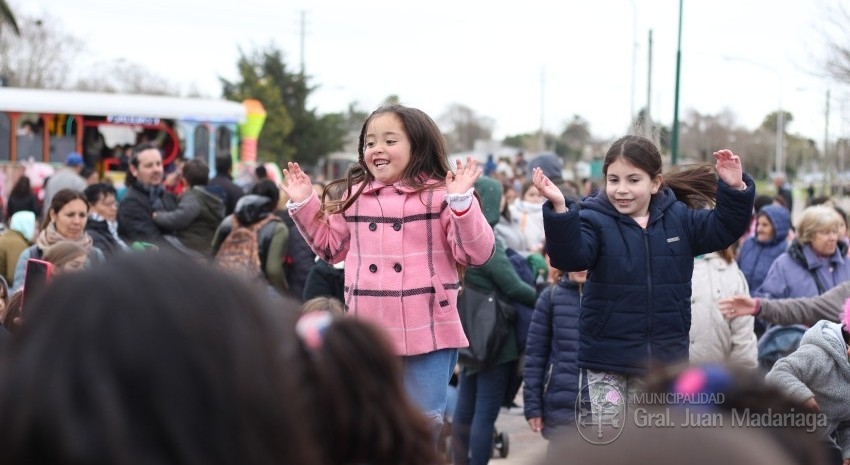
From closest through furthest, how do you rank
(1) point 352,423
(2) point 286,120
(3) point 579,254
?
1. (1) point 352,423
2. (3) point 579,254
3. (2) point 286,120

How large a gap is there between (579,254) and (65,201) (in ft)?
13.3

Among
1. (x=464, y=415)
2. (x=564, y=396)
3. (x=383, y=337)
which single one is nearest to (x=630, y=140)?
(x=564, y=396)

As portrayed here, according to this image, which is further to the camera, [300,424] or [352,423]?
[352,423]

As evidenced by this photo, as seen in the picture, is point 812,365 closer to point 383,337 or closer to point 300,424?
point 383,337

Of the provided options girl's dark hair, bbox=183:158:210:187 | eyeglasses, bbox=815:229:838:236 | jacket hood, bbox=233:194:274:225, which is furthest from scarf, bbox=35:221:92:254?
eyeglasses, bbox=815:229:838:236

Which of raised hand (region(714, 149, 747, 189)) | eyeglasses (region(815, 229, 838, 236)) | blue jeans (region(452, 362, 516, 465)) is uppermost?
raised hand (region(714, 149, 747, 189))

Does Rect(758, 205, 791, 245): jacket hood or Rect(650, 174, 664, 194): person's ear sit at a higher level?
Rect(650, 174, 664, 194): person's ear

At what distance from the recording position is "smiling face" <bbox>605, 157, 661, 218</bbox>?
4.72 metres

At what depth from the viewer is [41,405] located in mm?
1173

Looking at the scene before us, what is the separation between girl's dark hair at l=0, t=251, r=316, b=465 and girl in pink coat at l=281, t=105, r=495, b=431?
10.0ft

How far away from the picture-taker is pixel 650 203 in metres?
4.84

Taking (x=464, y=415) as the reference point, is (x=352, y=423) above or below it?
above

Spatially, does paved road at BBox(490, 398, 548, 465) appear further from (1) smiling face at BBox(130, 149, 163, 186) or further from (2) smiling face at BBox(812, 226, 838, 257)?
(1) smiling face at BBox(130, 149, 163, 186)

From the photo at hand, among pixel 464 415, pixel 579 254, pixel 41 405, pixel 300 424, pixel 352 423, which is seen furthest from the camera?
pixel 464 415
